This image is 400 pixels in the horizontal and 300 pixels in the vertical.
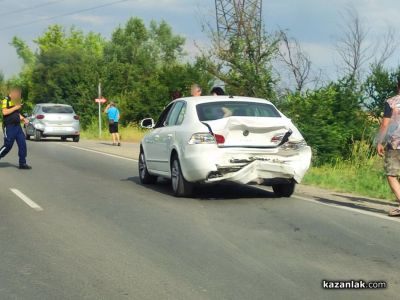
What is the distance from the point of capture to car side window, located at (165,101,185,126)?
11908mm

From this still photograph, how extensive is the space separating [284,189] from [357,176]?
3.38m

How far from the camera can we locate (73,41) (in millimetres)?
84188

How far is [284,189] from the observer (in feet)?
37.3

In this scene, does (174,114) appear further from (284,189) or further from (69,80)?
(69,80)

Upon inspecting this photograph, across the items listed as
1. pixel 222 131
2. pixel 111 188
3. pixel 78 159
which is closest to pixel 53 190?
pixel 111 188

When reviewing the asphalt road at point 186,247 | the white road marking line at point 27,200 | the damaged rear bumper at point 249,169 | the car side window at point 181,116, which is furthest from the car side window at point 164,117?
the white road marking line at point 27,200

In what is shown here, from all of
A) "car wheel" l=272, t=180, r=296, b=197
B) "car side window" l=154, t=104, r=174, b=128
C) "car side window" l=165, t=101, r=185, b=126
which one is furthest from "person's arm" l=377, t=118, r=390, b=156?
"car side window" l=154, t=104, r=174, b=128

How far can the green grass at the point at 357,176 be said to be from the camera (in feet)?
40.8

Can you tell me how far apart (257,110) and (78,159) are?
392 inches

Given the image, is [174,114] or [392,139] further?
[174,114]

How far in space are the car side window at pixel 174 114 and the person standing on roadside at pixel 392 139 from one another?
374 cm

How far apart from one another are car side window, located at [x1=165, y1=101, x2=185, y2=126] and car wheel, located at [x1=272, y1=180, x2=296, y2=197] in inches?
78.7

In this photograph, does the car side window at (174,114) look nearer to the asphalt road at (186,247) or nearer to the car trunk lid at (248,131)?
the asphalt road at (186,247)

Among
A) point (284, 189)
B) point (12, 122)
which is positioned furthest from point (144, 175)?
point (12, 122)
